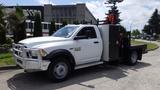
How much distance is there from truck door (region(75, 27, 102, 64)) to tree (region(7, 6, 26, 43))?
547 inches

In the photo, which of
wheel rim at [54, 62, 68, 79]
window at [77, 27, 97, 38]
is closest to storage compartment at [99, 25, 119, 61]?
window at [77, 27, 97, 38]

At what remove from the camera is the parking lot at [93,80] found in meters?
8.30

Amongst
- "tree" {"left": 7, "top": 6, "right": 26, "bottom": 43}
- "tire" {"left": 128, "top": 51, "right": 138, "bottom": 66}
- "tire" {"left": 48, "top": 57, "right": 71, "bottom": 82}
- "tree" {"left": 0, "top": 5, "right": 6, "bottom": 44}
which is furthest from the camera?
"tree" {"left": 7, "top": 6, "right": 26, "bottom": 43}

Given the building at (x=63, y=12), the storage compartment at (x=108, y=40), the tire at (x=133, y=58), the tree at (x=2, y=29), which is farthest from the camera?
the building at (x=63, y=12)

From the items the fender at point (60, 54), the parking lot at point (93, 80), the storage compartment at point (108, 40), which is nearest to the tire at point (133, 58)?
the parking lot at point (93, 80)

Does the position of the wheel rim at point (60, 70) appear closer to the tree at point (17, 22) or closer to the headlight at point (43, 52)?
the headlight at point (43, 52)

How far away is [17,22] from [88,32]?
560 inches

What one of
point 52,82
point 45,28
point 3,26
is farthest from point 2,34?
point 45,28

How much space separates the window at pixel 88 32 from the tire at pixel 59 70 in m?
1.42

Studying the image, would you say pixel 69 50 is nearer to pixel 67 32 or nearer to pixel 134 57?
pixel 67 32

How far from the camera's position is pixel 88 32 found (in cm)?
1027

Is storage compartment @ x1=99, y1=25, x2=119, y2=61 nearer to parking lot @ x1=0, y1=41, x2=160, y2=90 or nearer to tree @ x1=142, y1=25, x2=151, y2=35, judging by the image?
parking lot @ x1=0, y1=41, x2=160, y2=90

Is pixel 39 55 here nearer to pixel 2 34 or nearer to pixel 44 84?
pixel 44 84

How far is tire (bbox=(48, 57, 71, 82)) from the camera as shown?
8672 mm
